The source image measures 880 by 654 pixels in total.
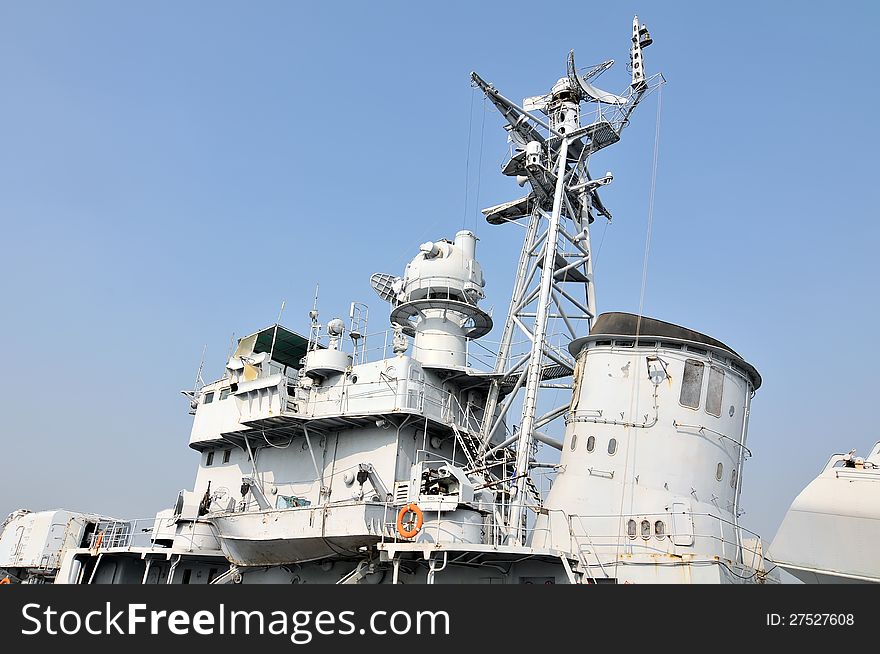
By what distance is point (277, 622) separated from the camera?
982 centimetres

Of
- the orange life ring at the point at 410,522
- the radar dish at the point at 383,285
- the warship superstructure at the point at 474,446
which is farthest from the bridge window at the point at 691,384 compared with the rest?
the radar dish at the point at 383,285

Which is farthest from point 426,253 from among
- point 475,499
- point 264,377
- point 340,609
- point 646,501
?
point 340,609

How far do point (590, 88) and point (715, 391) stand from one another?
11.9 m

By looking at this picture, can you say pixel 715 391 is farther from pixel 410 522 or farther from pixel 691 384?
pixel 410 522

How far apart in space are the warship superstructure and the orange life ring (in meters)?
0.05

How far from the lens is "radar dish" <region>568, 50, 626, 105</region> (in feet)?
76.7

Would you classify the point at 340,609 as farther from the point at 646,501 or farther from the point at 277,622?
the point at 646,501

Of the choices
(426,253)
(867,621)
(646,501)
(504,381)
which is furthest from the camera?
(426,253)

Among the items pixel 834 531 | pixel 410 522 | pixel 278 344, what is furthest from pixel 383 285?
pixel 834 531

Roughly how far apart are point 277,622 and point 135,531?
56.2 ft

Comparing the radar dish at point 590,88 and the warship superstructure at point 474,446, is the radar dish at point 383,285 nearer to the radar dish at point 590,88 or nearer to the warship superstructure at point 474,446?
the warship superstructure at point 474,446

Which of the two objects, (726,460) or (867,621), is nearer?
(867,621)

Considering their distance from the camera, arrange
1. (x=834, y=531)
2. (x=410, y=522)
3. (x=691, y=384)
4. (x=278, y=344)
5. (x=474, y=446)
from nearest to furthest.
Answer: (x=834, y=531)
(x=410, y=522)
(x=691, y=384)
(x=474, y=446)
(x=278, y=344)

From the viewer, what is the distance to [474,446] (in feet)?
71.8
